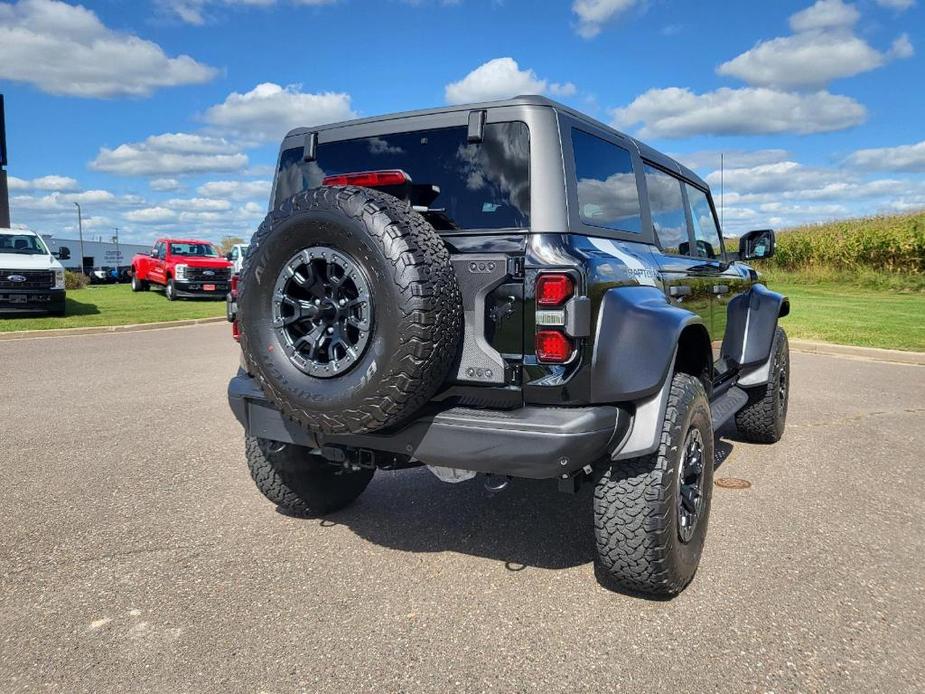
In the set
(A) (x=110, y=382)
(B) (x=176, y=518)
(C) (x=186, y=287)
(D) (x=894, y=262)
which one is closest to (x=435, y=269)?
(B) (x=176, y=518)

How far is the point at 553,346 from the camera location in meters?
2.67

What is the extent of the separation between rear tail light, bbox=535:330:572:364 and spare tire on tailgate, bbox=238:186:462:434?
322 millimetres

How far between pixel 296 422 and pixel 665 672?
173 centimetres

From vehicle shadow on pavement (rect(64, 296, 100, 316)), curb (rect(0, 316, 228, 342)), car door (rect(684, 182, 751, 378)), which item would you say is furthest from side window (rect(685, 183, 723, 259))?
vehicle shadow on pavement (rect(64, 296, 100, 316))

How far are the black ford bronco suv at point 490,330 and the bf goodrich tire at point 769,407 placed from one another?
7.26 feet

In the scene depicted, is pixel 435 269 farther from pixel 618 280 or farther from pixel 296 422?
pixel 296 422

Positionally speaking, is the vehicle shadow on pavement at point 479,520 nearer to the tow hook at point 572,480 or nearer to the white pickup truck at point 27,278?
the tow hook at point 572,480

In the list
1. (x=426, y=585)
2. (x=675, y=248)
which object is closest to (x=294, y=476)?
(x=426, y=585)

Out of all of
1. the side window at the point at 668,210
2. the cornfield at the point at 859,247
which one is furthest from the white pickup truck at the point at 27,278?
the cornfield at the point at 859,247

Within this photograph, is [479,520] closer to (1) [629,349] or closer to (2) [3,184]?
(1) [629,349]

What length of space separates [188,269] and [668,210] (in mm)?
19732

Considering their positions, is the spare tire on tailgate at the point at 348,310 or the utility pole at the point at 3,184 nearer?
the spare tire on tailgate at the point at 348,310

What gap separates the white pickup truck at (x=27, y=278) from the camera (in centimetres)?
1365

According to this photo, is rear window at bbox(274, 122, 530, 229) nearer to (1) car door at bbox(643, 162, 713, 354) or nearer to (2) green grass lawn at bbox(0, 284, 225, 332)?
(1) car door at bbox(643, 162, 713, 354)
